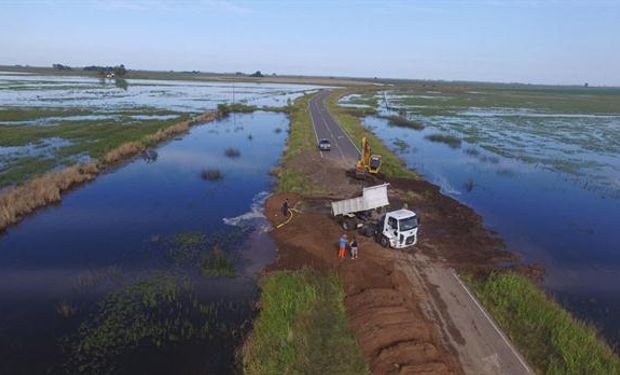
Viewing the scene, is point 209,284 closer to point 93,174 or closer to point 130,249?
point 130,249

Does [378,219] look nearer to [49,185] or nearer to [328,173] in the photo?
[328,173]

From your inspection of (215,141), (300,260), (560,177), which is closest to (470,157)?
(560,177)

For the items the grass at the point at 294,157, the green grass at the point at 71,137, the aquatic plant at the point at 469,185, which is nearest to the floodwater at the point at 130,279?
the grass at the point at 294,157

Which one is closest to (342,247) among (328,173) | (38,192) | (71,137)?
(328,173)

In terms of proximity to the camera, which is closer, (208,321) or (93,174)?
(208,321)

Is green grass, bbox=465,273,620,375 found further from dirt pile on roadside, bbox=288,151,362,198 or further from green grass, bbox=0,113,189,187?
green grass, bbox=0,113,189,187

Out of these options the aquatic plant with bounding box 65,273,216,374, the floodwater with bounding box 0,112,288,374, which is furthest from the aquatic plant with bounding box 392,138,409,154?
the aquatic plant with bounding box 65,273,216,374
